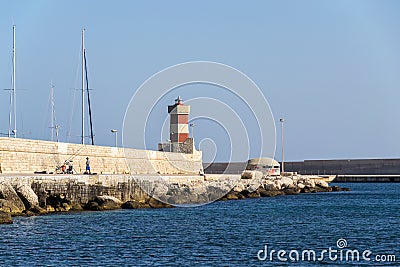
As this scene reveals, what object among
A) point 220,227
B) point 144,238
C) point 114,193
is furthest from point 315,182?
point 144,238

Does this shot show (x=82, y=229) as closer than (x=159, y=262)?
No

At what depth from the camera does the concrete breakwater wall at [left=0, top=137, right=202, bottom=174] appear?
29086 millimetres

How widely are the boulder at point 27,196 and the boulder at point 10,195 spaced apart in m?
0.29

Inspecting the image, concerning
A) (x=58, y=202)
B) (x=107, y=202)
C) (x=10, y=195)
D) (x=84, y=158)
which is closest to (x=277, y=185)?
(x=84, y=158)

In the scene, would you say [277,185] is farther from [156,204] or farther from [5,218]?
[5,218]

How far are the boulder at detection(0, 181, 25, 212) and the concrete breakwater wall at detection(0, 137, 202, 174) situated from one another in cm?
418

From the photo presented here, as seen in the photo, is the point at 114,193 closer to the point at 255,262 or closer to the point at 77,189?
the point at 77,189

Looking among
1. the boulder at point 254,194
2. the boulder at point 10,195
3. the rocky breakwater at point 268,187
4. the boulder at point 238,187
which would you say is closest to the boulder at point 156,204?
the boulder at point 10,195

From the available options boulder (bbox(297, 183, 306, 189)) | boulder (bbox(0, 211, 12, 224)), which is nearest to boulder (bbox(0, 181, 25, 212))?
boulder (bbox(0, 211, 12, 224))

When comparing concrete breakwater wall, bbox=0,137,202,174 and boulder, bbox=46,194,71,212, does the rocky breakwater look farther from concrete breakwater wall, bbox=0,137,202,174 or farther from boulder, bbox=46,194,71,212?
boulder, bbox=46,194,71,212

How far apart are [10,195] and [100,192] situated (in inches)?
233

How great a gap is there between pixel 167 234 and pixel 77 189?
6.95 meters

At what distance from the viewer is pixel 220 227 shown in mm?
23859

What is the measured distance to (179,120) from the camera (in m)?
54.5
